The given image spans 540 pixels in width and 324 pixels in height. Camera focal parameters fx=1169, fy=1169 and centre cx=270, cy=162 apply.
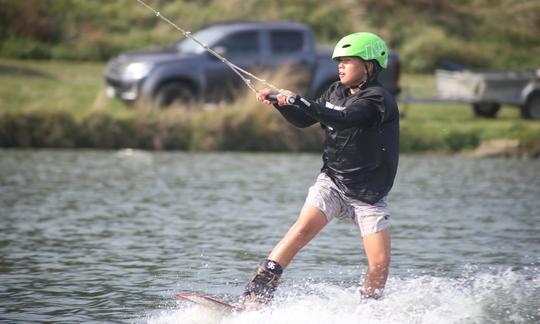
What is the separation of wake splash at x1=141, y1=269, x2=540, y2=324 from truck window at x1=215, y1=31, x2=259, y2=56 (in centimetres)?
1412

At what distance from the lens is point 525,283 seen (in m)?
9.85

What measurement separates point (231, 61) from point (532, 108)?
22.5ft

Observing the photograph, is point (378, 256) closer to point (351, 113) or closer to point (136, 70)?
point (351, 113)

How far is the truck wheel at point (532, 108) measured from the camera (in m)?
25.2

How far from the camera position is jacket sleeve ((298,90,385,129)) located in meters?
7.54

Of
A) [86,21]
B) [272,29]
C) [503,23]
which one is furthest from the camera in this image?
[503,23]

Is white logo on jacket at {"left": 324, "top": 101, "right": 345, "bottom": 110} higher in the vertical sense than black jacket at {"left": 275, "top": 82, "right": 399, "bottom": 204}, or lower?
higher

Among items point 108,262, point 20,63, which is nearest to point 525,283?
point 108,262

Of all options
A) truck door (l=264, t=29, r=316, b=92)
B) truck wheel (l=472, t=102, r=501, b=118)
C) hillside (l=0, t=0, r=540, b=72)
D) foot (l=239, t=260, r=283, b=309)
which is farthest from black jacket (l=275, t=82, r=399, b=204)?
hillside (l=0, t=0, r=540, b=72)

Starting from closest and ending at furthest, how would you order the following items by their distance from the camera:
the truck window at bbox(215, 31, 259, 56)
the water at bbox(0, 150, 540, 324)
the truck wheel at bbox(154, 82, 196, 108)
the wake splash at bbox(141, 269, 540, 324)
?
the wake splash at bbox(141, 269, 540, 324), the water at bbox(0, 150, 540, 324), the truck wheel at bbox(154, 82, 196, 108), the truck window at bbox(215, 31, 259, 56)

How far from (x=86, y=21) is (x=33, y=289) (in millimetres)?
25867

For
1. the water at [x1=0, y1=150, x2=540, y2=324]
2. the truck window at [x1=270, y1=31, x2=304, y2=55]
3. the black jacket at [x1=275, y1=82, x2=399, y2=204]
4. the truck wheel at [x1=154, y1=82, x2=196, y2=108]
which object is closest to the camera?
the black jacket at [x1=275, y1=82, x2=399, y2=204]

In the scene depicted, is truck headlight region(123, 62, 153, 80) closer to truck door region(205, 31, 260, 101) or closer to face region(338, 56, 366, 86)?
truck door region(205, 31, 260, 101)

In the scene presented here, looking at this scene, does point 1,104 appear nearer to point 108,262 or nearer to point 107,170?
point 107,170
